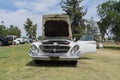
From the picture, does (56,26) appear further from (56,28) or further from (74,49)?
(74,49)

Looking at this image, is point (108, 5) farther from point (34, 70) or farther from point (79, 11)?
point (34, 70)

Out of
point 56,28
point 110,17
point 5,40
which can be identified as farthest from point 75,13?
point 56,28

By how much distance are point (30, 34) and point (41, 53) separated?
74.8 metres

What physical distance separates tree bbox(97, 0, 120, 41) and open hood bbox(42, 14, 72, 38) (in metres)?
Answer: 31.1

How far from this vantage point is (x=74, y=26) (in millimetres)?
60969

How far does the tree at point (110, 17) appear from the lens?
4669 cm

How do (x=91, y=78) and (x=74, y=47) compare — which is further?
(x=74, y=47)

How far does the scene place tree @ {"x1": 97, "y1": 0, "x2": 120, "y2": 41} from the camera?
46.7 metres

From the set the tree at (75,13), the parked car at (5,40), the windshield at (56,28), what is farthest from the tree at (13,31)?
the windshield at (56,28)

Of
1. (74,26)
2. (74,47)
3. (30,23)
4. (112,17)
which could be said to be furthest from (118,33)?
(30,23)

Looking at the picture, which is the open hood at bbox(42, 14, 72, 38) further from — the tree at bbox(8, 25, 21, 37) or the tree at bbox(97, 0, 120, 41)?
the tree at bbox(8, 25, 21, 37)

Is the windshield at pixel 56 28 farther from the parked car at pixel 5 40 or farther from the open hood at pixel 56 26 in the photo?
the parked car at pixel 5 40

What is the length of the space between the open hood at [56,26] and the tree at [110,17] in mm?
31115

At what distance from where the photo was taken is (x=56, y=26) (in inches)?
621
